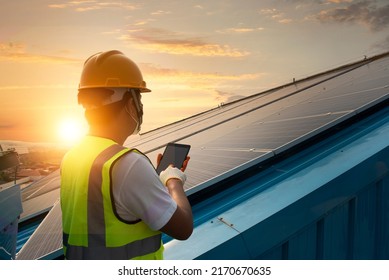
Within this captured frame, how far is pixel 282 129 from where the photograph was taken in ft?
16.4

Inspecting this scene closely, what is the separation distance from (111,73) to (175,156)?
806 mm

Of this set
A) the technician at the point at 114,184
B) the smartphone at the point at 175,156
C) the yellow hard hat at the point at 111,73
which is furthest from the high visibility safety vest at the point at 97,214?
the smartphone at the point at 175,156

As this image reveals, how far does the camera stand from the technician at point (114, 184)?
1.69m

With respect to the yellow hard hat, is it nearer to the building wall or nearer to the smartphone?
the smartphone

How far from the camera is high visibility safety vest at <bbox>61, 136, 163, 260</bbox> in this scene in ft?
5.71

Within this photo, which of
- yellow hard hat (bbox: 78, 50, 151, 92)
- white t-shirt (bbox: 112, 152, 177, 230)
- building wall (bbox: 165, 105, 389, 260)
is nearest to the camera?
white t-shirt (bbox: 112, 152, 177, 230)

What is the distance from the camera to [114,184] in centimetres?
168

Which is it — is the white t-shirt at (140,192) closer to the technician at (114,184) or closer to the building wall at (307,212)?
the technician at (114,184)

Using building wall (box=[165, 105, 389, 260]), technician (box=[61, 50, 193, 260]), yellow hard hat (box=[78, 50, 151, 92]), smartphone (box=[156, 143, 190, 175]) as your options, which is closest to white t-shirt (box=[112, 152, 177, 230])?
technician (box=[61, 50, 193, 260])

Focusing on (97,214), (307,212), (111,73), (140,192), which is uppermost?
(111,73)

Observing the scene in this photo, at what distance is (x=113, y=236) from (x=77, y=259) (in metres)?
0.39

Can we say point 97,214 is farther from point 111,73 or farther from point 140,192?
point 111,73

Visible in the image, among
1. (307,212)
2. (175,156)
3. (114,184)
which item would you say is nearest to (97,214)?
(114,184)
